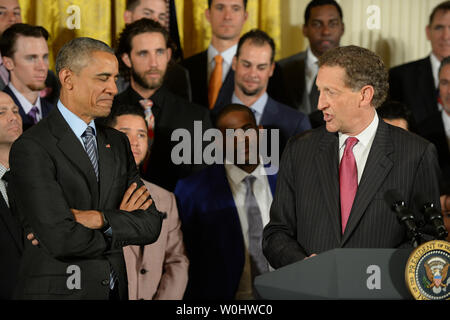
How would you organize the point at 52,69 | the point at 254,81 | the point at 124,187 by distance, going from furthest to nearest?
1. the point at 52,69
2. the point at 254,81
3. the point at 124,187

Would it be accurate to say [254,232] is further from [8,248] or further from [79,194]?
[79,194]

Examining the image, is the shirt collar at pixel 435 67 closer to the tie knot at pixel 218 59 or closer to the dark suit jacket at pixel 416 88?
the dark suit jacket at pixel 416 88

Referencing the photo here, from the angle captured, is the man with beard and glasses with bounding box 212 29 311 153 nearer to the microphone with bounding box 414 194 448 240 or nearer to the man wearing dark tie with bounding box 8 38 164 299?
the man wearing dark tie with bounding box 8 38 164 299

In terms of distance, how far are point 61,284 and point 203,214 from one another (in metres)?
1.46

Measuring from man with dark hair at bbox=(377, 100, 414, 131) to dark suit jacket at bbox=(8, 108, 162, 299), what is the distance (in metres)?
1.89

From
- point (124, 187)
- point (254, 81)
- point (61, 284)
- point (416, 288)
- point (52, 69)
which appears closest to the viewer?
point (416, 288)

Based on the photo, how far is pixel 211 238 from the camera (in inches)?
159

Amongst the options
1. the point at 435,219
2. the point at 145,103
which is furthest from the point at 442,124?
the point at 435,219

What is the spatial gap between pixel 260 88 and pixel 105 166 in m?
1.99

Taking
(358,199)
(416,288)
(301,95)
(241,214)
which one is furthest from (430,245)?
(301,95)

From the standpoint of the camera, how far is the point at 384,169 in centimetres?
278

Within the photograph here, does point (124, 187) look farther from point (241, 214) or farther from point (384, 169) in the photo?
point (241, 214)

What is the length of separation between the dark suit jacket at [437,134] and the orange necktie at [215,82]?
1364 millimetres

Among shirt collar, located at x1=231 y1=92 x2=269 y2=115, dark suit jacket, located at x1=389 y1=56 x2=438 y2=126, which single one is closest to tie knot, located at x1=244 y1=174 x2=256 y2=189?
shirt collar, located at x1=231 y1=92 x2=269 y2=115
